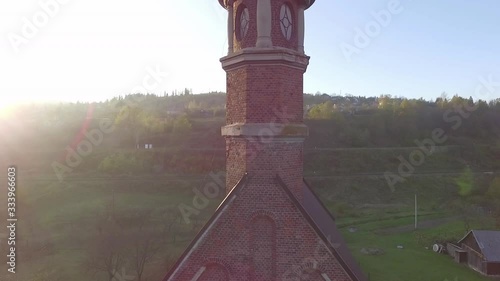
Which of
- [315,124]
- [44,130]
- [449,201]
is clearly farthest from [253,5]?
[315,124]

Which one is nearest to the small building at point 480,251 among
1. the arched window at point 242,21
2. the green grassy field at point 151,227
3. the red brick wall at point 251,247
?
the green grassy field at point 151,227

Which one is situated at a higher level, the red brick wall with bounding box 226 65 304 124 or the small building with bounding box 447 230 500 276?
the red brick wall with bounding box 226 65 304 124

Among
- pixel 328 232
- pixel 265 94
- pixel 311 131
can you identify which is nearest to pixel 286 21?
pixel 265 94

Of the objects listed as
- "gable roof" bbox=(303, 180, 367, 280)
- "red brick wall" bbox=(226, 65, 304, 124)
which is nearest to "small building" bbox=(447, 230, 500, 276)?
"gable roof" bbox=(303, 180, 367, 280)

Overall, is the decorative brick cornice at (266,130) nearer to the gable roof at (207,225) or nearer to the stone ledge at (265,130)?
the stone ledge at (265,130)

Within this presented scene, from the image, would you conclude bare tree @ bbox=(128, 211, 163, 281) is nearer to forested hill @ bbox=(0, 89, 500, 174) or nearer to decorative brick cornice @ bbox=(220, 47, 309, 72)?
decorative brick cornice @ bbox=(220, 47, 309, 72)

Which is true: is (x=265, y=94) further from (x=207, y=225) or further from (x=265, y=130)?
(x=207, y=225)

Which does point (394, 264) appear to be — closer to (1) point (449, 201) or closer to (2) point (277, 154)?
(2) point (277, 154)
